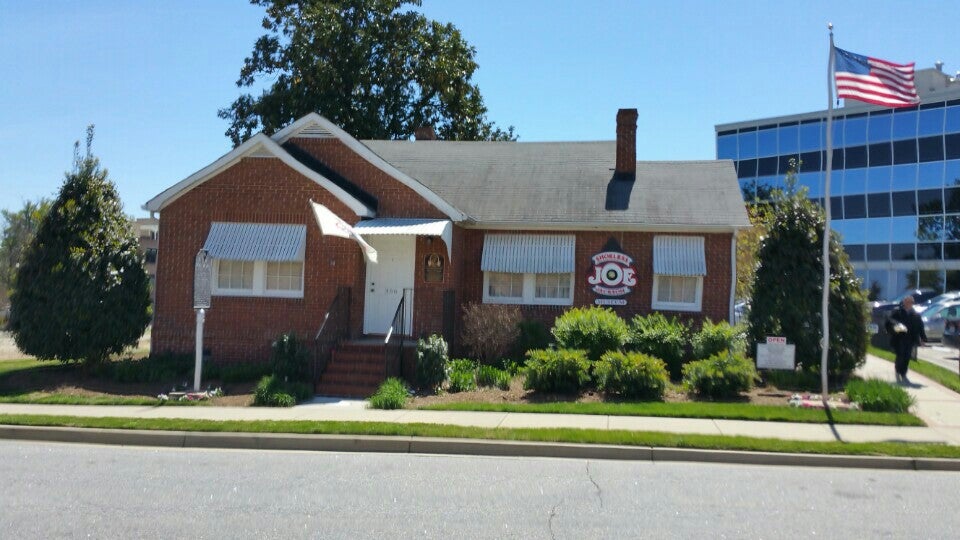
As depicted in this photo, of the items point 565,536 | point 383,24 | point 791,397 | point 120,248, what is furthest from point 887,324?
point 383,24

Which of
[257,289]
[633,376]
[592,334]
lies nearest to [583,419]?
[633,376]

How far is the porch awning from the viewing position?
15.8 metres

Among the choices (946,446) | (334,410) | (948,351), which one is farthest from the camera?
(948,351)

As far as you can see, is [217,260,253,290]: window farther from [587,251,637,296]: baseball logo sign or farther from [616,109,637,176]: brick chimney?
[616,109,637,176]: brick chimney

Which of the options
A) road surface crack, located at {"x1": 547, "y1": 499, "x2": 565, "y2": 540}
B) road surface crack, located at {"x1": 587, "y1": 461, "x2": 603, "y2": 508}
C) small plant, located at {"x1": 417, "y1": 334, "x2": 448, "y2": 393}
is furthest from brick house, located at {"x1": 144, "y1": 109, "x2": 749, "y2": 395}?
road surface crack, located at {"x1": 547, "y1": 499, "x2": 565, "y2": 540}

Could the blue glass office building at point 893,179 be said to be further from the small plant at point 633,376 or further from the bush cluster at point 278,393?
the bush cluster at point 278,393

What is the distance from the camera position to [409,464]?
941 cm

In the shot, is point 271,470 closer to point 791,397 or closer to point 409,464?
point 409,464

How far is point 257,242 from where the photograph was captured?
16438mm

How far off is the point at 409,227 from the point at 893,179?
3926 cm

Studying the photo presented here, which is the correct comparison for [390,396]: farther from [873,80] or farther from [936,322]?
[936,322]

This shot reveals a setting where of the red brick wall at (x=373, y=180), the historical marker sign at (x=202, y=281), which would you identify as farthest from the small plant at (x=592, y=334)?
the historical marker sign at (x=202, y=281)

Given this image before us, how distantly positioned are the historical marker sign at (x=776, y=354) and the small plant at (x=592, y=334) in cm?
269

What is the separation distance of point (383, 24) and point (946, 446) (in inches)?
1102
